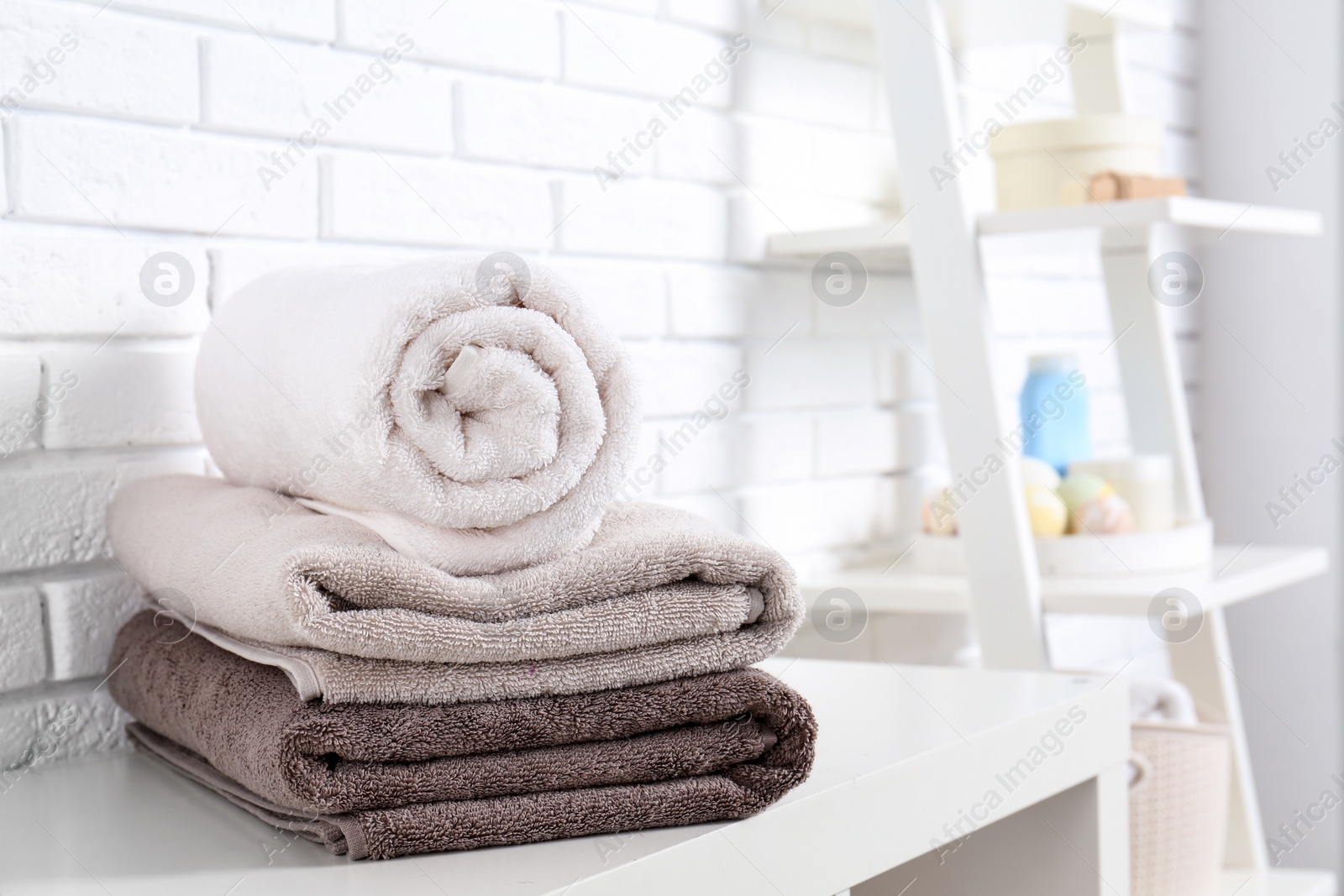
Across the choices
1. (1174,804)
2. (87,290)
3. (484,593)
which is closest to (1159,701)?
(1174,804)

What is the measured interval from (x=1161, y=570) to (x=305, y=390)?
0.81m

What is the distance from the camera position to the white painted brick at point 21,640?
714mm

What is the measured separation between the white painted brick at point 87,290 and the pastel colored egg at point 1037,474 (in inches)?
28.0

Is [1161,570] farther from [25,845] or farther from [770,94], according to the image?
[25,845]

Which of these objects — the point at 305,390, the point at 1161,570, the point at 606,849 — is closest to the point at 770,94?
the point at 1161,570

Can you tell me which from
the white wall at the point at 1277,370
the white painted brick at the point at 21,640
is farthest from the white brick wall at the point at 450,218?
the white wall at the point at 1277,370

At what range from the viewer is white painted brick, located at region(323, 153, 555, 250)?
2.84 ft

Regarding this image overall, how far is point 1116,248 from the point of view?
126 centimetres

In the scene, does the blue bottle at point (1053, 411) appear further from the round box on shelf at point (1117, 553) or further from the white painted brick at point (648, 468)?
the white painted brick at point (648, 468)

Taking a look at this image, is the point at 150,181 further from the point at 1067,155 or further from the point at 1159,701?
the point at 1159,701

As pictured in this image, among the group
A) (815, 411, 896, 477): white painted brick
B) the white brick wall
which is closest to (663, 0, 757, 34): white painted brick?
the white brick wall

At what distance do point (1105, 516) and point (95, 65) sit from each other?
0.85 meters

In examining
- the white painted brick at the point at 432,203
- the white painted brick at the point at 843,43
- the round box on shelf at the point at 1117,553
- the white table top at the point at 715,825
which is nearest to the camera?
the white table top at the point at 715,825

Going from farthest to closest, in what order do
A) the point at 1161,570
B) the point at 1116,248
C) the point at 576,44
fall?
the point at 1116,248 → the point at 1161,570 → the point at 576,44
